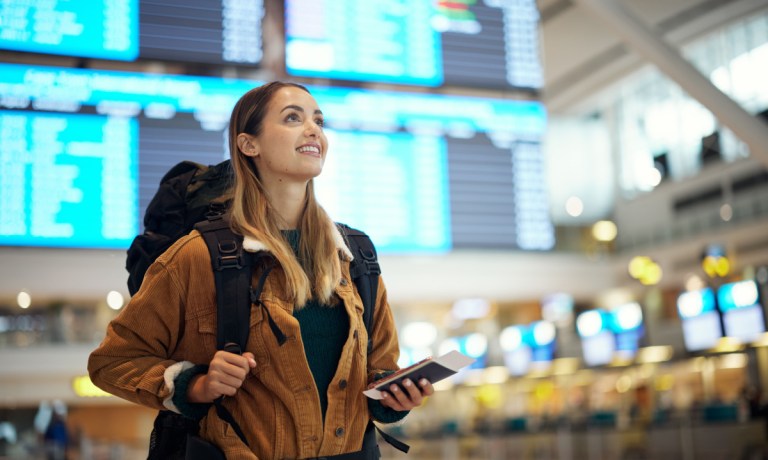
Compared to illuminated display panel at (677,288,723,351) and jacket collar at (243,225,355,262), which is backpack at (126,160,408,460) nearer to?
jacket collar at (243,225,355,262)

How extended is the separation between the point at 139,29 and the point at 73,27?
1.59 ft

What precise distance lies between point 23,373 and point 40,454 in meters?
4.44

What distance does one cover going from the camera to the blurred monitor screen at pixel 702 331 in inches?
658

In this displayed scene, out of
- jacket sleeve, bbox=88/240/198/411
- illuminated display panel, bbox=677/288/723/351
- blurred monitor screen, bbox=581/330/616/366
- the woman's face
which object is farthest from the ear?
blurred monitor screen, bbox=581/330/616/366

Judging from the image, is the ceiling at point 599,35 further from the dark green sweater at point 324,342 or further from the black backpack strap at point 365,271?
the dark green sweater at point 324,342

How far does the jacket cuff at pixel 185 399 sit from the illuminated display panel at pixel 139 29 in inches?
216

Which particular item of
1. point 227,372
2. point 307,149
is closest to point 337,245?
point 307,149

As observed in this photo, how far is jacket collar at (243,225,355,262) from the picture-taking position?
6.70ft

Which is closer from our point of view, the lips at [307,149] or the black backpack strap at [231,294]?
the black backpack strap at [231,294]

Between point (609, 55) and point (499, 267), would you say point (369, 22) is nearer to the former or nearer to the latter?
point (499, 267)

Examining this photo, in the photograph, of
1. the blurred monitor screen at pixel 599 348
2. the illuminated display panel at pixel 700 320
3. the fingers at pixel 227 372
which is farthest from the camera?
the blurred monitor screen at pixel 599 348

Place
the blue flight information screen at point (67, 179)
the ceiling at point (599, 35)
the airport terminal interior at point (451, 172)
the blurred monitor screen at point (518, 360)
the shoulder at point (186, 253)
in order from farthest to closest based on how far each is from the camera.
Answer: the blurred monitor screen at point (518, 360)
the ceiling at point (599, 35)
the airport terminal interior at point (451, 172)
the blue flight information screen at point (67, 179)
the shoulder at point (186, 253)

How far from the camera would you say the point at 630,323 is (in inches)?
765

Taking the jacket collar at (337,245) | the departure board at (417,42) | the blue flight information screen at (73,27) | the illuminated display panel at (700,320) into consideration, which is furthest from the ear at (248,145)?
the illuminated display panel at (700,320)
